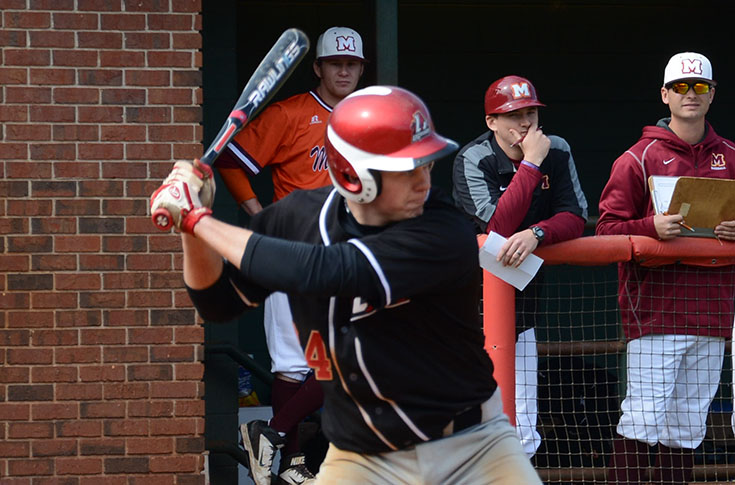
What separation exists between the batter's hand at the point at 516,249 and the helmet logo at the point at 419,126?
1.32 m

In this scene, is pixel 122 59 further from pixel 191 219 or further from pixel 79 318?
pixel 191 219

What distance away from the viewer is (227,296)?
294cm

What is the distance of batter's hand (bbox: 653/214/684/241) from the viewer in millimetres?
4230

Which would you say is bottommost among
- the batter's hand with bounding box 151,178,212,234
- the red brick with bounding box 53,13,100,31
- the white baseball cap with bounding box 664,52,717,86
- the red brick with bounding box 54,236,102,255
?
the red brick with bounding box 54,236,102,255

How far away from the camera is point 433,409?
2.85m

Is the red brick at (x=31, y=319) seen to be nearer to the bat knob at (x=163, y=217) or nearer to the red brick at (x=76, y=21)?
the red brick at (x=76, y=21)

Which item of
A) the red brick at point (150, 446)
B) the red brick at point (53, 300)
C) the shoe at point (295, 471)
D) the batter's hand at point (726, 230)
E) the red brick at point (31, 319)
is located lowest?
the shoe at point (295, 471)

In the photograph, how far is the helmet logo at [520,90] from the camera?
15.2ft

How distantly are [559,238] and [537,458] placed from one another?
3.96 feet

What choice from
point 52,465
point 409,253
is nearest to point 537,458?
point 52,465

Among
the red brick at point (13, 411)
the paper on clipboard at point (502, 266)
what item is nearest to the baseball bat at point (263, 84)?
the paper on clipboard at point (502, 266)

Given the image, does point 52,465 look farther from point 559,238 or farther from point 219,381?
point 559,238

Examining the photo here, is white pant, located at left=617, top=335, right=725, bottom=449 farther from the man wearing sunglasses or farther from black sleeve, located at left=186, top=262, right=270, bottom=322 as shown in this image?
black sleeve, located at left=186, top=262, right=270, bottom=322

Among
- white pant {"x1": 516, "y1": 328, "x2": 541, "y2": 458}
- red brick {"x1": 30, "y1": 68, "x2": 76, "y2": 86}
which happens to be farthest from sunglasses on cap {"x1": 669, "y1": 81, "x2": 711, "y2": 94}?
red brick {"x1": 30, "y1": 68, "x2": 76, "y2": 86}
